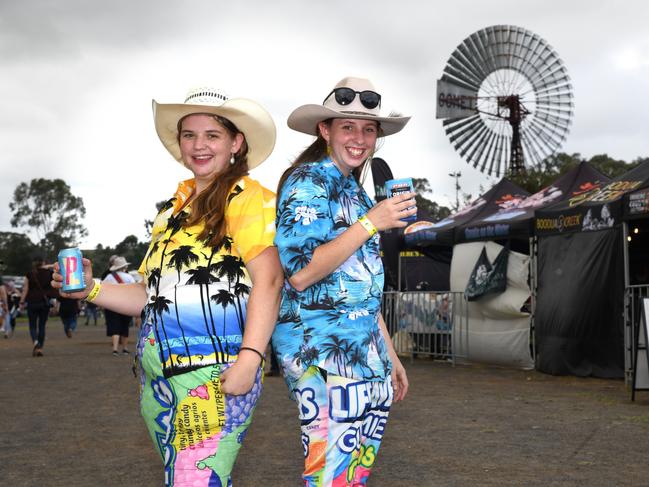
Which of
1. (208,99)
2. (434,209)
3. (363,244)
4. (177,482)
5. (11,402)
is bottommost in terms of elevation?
(11,402)

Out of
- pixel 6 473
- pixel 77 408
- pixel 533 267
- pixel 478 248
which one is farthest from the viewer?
pixel 478 248

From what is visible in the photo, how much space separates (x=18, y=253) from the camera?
8719 centimetres

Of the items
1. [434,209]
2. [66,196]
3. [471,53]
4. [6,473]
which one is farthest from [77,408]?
[66,196]

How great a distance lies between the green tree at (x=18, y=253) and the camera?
8688cm

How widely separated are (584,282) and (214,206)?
34.9ft

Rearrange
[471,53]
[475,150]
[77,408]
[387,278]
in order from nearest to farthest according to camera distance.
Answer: [77,408] → [387,278] → [471,53] → [475,150]

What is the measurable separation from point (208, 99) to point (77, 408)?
7.22 metres

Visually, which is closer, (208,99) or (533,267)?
(208,99)

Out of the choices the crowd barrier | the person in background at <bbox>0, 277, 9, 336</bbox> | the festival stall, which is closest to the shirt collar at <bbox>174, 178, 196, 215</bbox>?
the festival stall

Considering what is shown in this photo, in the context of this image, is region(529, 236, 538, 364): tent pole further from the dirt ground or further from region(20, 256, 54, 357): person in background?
region(20, 256, 54, 357): person in background

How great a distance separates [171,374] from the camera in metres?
2.58

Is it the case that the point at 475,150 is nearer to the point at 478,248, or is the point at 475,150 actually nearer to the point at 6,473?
the point at 478,248

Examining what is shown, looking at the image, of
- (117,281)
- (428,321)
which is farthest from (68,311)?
A: (428,321)

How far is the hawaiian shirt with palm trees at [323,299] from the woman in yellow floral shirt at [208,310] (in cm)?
11
